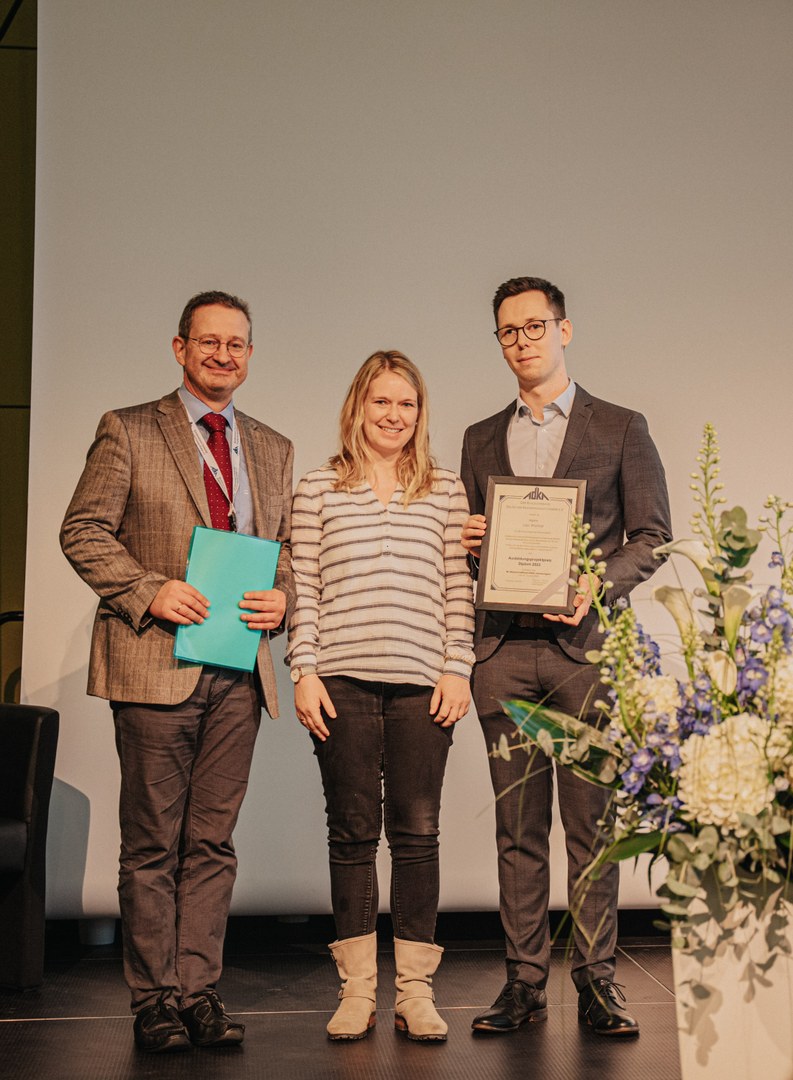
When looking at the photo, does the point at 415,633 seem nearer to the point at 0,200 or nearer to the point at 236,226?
the point at 236,226

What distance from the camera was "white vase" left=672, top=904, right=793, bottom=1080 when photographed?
1277mm

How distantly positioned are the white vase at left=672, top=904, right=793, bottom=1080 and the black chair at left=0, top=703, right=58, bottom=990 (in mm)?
2321

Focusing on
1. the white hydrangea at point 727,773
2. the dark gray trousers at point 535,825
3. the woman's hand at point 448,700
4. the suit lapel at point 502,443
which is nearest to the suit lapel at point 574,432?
the suit lapel at point 502,443

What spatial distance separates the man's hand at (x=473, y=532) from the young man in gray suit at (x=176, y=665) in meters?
0.45

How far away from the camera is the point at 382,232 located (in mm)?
3941

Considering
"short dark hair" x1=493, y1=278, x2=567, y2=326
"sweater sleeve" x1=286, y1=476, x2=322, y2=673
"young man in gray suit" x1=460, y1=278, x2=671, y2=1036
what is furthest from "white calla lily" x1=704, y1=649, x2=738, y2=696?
"short dark hair" x1=493, y1=278, x2=567, y2=326

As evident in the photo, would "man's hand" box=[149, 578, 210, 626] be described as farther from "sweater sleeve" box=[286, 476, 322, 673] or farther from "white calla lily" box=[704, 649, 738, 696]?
"white calla lily" box=[704, 649, 738, 696]

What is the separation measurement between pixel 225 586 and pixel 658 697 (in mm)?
1551

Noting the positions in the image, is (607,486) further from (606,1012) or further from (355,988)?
(355,988)

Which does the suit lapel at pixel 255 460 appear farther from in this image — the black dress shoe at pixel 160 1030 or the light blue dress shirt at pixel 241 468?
the black dress shoe at pixel 160 1030

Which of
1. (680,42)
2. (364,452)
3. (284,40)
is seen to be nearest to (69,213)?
(284,40)

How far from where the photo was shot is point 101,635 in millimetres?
2789

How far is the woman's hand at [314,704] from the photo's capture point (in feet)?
8.82

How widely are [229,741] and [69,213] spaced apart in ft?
6.40
